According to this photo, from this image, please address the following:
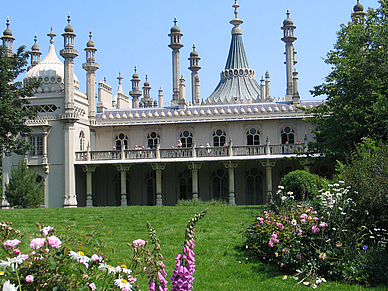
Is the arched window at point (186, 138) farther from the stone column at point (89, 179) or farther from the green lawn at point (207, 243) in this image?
the green lawn at point (207, 243)

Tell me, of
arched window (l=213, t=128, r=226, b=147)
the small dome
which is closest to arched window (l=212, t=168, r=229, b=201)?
arched window (l=213, t=128, r=226, b=147)

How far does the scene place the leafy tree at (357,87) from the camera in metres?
21.5

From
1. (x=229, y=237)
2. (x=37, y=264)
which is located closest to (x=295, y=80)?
(x=229, y=237)

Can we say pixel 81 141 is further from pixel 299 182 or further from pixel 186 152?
pixel 299 182

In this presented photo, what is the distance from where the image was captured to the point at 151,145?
3659 centimetres

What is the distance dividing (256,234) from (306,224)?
1.50 meters

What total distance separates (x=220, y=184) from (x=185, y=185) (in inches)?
101

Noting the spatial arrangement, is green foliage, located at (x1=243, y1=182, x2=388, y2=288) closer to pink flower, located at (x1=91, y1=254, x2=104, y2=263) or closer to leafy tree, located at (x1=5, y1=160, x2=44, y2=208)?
pink flower, located at (x1=91, y1=254, x2=104, y2=263)

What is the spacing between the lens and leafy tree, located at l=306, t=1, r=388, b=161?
21516 millimetres

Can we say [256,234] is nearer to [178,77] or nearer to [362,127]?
[362,127]

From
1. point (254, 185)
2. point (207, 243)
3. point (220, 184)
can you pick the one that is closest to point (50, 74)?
point (220, 184)

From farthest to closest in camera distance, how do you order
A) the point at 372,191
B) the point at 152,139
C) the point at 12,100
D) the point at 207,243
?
the point at 152,139
the point at 12,100
the point at 207,243
the point at 372,191

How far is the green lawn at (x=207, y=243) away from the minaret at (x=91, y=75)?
1640 centimetres

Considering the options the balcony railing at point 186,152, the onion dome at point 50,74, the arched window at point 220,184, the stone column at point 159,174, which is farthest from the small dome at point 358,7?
the onion dome at point 50,74
